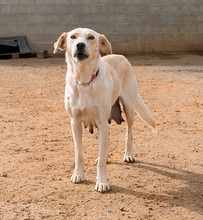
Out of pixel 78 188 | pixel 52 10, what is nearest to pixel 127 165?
pixel 78 188

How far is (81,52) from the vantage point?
201 inches

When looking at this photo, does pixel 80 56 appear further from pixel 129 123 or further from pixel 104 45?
pixel 129 123

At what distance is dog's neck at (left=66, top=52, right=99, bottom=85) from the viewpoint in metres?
5.25

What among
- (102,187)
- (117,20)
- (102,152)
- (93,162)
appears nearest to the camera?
(102,187)

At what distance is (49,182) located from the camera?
551 cm

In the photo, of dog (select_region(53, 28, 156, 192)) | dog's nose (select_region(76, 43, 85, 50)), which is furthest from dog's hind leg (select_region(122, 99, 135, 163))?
dog's nose (select_region(76, 43, 85, 50))

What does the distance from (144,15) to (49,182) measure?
425 inches

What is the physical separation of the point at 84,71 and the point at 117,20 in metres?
10.6

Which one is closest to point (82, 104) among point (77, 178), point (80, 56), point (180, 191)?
point (80, 56)

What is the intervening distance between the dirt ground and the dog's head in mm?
1319

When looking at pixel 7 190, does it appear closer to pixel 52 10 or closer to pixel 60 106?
pixel 60 106

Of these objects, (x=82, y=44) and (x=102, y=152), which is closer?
(x=82, y=44)

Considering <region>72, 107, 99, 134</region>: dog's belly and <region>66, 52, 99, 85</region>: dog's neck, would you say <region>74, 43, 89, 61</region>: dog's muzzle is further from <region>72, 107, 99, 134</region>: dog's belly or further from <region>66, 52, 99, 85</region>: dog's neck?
<region>72, 107, 99, 134</region>: dog's belly

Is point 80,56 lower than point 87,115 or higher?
higher
